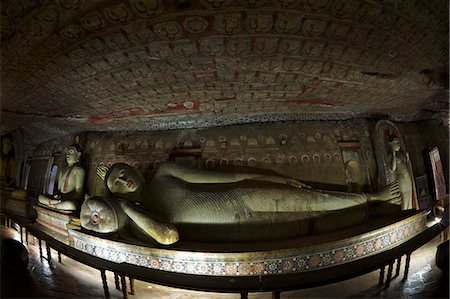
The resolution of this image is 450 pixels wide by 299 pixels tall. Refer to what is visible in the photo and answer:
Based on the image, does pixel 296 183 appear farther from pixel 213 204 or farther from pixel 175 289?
pixel 175 289

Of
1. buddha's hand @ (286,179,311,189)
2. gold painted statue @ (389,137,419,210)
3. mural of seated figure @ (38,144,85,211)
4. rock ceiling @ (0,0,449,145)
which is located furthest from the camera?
buddha's hand @ (286,179,311,189)

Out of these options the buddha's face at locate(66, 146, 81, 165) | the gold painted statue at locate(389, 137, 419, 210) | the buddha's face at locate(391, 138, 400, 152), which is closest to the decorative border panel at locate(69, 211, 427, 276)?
the gold painted statue at locate(389, 137, 419, 210)

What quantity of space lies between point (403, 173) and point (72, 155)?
208 cm

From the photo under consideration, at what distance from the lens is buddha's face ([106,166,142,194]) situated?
1.83 metres

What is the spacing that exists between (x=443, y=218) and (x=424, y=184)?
214 millimetres

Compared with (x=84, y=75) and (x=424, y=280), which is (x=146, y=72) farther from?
(x=424, y=280)

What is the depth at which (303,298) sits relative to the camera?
1.43 meters

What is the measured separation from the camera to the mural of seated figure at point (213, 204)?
178 centimetres

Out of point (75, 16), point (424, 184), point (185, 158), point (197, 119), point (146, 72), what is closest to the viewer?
point (75, 16)

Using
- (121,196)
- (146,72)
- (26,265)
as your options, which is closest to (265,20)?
(146,72)

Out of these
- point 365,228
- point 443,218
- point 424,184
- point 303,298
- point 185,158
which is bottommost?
point 303,298

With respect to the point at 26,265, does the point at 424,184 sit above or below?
above

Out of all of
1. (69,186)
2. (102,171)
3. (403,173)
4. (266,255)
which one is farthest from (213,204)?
(403,173)

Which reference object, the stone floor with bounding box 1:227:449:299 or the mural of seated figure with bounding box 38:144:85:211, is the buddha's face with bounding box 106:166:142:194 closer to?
the mural of seated figure with bounding box 38:144:85:211
